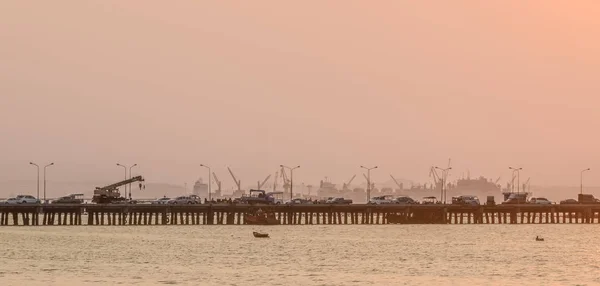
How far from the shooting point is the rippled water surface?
117 meters

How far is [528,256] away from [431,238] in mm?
39124

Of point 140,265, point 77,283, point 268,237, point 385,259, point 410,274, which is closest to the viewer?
point 77,283

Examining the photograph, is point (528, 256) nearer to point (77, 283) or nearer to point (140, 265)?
point (140, 265)

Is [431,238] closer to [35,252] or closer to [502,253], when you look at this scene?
[502,253]

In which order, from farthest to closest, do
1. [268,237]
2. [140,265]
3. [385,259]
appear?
[268,237] → [385,259] → [140,265]

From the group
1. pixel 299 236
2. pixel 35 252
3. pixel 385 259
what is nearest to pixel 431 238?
pixel 299 236

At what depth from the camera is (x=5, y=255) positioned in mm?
145375

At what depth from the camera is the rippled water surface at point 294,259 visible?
117 meters

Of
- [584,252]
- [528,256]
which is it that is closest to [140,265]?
[528,256]

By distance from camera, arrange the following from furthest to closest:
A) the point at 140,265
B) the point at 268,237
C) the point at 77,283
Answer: the point at 268,237, the point at 140,265, the point at 77,283

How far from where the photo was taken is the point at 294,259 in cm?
14012

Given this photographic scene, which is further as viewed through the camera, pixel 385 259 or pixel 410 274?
pixel 385 259

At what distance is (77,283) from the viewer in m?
111

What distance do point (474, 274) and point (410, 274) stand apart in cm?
586
